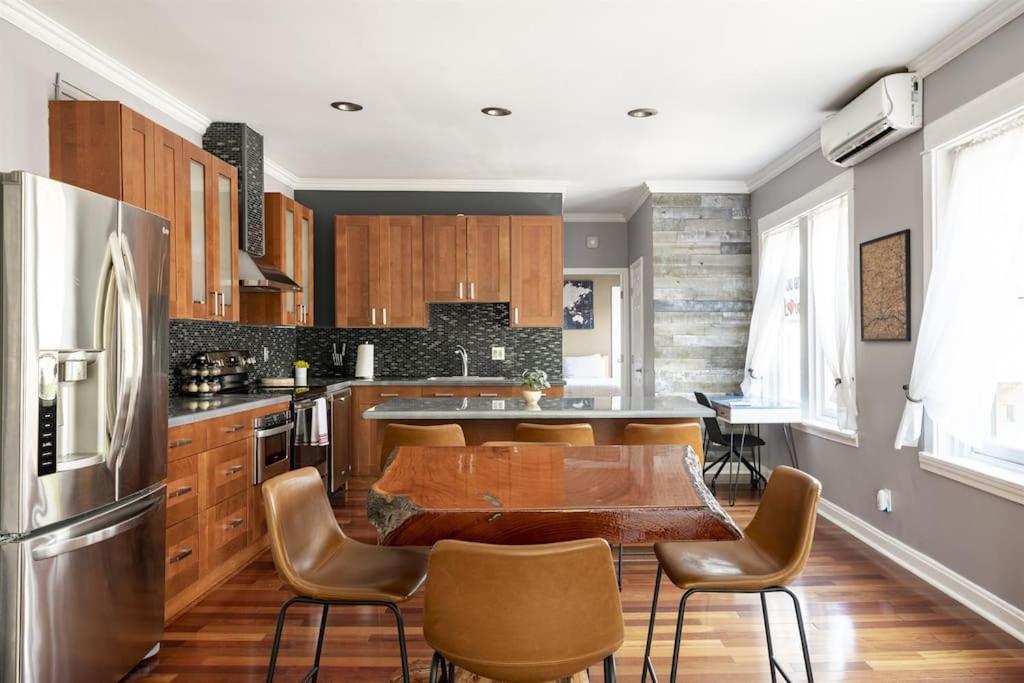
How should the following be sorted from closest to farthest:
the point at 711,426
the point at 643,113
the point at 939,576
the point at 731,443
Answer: the point at 939,576, the point at 643,113, the point at 731,443, the point at 711,426

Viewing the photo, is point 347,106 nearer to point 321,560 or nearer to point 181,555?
point 181,555

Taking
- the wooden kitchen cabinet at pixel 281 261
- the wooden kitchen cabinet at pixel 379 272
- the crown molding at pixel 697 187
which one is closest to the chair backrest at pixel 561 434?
the wooden kitchen cabinet at pixel 281 261

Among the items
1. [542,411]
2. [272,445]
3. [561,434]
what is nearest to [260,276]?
[272,445]

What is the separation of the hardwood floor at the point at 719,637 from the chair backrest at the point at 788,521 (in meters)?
0.67

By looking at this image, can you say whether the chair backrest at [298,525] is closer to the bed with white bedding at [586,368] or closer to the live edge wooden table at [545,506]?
the live edge wooden table at [545,506]

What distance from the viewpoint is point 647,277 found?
644 centimetres

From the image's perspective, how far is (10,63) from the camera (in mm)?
2801

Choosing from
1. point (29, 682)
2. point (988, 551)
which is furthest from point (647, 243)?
point (29, 682)

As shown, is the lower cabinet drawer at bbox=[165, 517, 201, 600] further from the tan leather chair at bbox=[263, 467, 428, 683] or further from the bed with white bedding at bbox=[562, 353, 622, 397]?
the bed with white bedding at bbox=[562, 353, 622, 397]

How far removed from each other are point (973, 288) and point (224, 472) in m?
3.79

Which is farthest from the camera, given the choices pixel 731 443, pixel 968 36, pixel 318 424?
pixel 731 443

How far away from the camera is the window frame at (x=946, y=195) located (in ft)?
9.12

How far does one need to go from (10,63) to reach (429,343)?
3.87 metres

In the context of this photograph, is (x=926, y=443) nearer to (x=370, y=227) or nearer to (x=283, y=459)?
(x=283, y=459)
